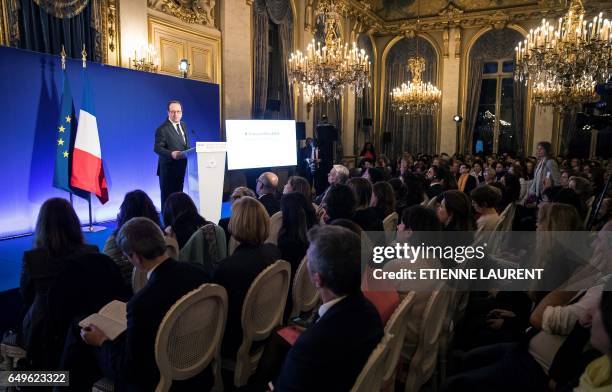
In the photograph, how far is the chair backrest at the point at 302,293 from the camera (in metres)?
2.50

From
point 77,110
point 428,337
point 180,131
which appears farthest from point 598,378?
point 77,110

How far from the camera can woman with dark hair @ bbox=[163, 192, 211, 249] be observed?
290cm

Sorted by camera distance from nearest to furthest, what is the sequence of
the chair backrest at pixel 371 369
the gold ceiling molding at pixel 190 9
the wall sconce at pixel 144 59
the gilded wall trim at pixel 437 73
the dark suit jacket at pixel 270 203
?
1. the chair backrest at pixel 371 369
2. the dark suit jacket at pixel 270 203
3. the wall sconce at pixel 144 59
4. the gold ceiling molding at pixel 190 9
5. the gilded wall trim at pixel 437 73

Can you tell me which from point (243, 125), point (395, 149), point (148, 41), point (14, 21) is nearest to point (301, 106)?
point (243, 125)

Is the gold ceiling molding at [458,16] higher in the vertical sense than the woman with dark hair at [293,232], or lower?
higher

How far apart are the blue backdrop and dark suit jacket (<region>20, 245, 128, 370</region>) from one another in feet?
10.1

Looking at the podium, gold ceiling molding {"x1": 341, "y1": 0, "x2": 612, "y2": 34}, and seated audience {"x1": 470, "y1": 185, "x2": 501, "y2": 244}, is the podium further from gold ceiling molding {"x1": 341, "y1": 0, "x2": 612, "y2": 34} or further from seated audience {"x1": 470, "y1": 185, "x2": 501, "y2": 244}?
gold ceiling molding {"x1": 341, "y1": 0, "x2": 612, "y2": 34}

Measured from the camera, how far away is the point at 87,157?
4785 millimetres

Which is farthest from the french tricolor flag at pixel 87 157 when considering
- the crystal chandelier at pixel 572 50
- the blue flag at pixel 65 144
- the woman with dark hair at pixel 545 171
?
the crystal chandelier at pixel 572 50

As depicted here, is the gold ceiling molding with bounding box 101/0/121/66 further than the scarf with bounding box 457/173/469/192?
No

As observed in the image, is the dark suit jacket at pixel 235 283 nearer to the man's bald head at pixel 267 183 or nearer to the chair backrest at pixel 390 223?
the chair backrest at pixel 390 223

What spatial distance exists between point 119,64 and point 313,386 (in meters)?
5.94

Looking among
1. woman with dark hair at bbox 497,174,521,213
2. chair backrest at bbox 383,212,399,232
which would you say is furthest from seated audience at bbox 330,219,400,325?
woman with dark hair at bbox 497,174,521,213

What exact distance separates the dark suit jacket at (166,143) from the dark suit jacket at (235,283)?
292 centimetres
